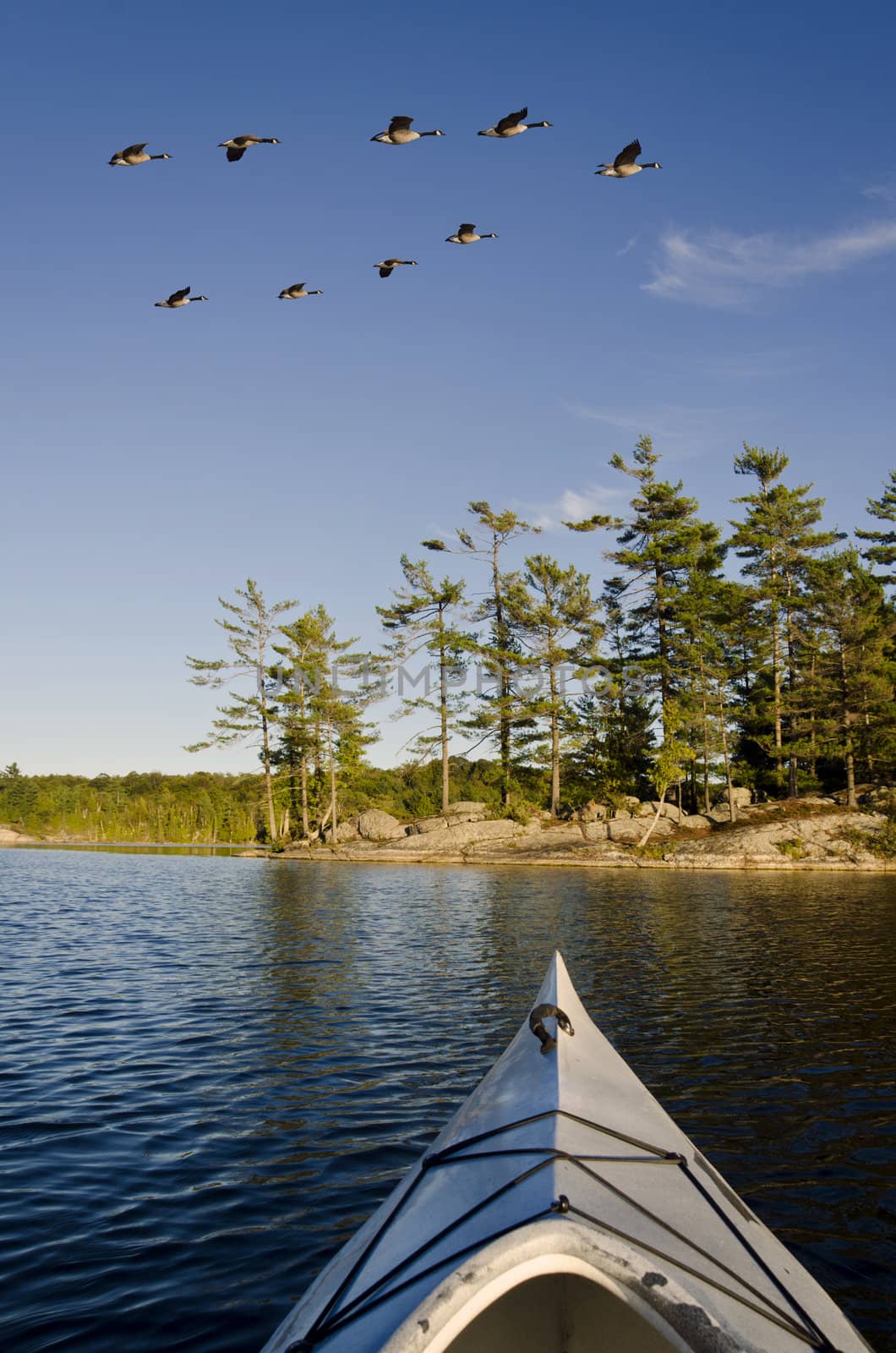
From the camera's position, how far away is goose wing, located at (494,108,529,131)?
930cm

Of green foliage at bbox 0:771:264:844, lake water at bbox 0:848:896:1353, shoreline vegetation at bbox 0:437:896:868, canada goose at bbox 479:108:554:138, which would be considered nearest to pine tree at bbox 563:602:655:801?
shoreline vegetation at bbox 0:437:896:868

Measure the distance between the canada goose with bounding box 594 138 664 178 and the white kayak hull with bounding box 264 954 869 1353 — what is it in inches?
393

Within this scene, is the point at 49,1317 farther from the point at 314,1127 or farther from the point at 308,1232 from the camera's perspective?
the point at 314,1127

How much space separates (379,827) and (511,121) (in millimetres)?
42221

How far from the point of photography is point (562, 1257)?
2713mm

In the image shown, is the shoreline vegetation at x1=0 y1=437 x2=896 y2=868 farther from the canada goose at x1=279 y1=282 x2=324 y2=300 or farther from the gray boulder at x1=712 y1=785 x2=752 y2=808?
the canada goose at x1=279 y1=282 x2=324 y2=300

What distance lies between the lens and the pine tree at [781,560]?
41.8 m

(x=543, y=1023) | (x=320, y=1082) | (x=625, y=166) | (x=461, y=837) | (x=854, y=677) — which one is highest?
(x=625, y=166)

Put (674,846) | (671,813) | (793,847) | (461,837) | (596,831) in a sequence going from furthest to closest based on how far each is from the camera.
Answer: (461,837), (671,813), (596,831), (674,846), (793,847)

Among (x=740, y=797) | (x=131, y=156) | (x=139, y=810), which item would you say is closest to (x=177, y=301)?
(x=131, y=156)

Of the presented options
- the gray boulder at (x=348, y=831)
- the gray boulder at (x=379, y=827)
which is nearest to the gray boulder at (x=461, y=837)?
the gray boulder at (x=379, y=827)

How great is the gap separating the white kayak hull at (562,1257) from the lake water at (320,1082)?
111 cm

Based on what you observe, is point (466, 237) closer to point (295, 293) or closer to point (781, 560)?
point (295, 293)

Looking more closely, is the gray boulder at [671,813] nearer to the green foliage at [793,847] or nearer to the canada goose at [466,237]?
the green foliage at [793,847]
